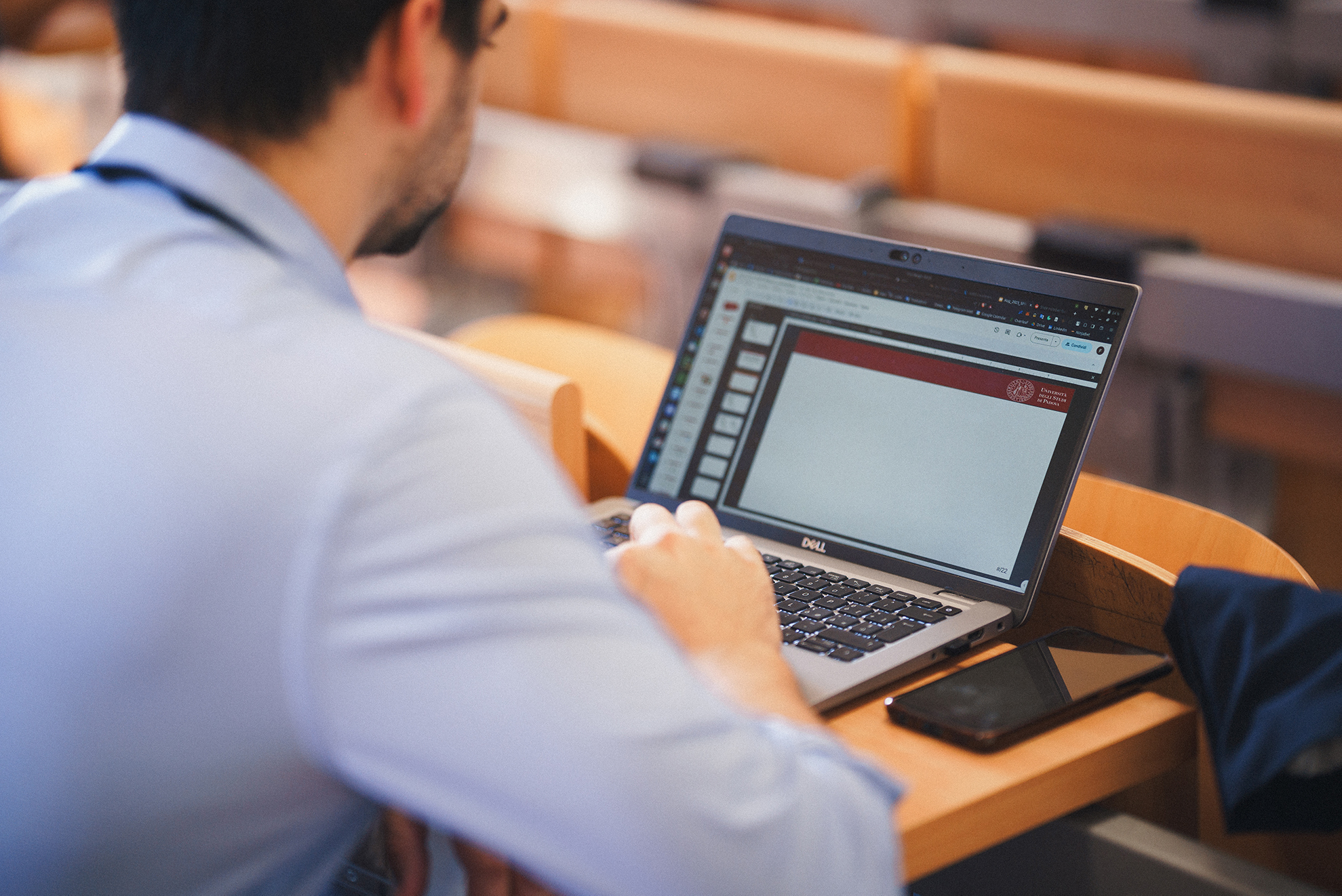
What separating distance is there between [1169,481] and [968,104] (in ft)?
2.45

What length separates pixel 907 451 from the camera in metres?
1.05

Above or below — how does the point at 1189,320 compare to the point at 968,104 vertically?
below

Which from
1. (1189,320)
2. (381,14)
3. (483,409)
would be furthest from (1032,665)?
(1189,320)

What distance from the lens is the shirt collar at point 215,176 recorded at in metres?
0.71

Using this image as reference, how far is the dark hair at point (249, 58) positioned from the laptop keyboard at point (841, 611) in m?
0.48

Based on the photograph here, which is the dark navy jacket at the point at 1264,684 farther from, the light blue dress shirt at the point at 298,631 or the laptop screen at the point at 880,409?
the light blue dress shirt at the point at 298,631

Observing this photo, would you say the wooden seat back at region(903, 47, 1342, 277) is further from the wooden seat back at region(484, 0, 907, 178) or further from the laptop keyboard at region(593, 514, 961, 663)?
the laptop keyboard at region(593, 514, 961, 663)

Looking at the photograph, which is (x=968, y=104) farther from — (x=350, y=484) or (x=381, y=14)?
(x=350, y=484)

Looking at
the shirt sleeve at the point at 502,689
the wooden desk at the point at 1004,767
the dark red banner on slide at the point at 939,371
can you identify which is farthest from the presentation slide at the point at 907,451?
the shirt sleeve at the point at 502,689

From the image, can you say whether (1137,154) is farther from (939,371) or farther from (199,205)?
(199,205)

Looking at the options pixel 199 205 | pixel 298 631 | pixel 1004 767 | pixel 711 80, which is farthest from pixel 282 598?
pixel 711 80

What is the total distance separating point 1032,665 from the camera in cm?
93

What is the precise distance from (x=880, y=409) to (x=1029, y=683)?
10.6 inches

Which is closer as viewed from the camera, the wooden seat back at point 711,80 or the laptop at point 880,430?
the laptop at point 880,430
